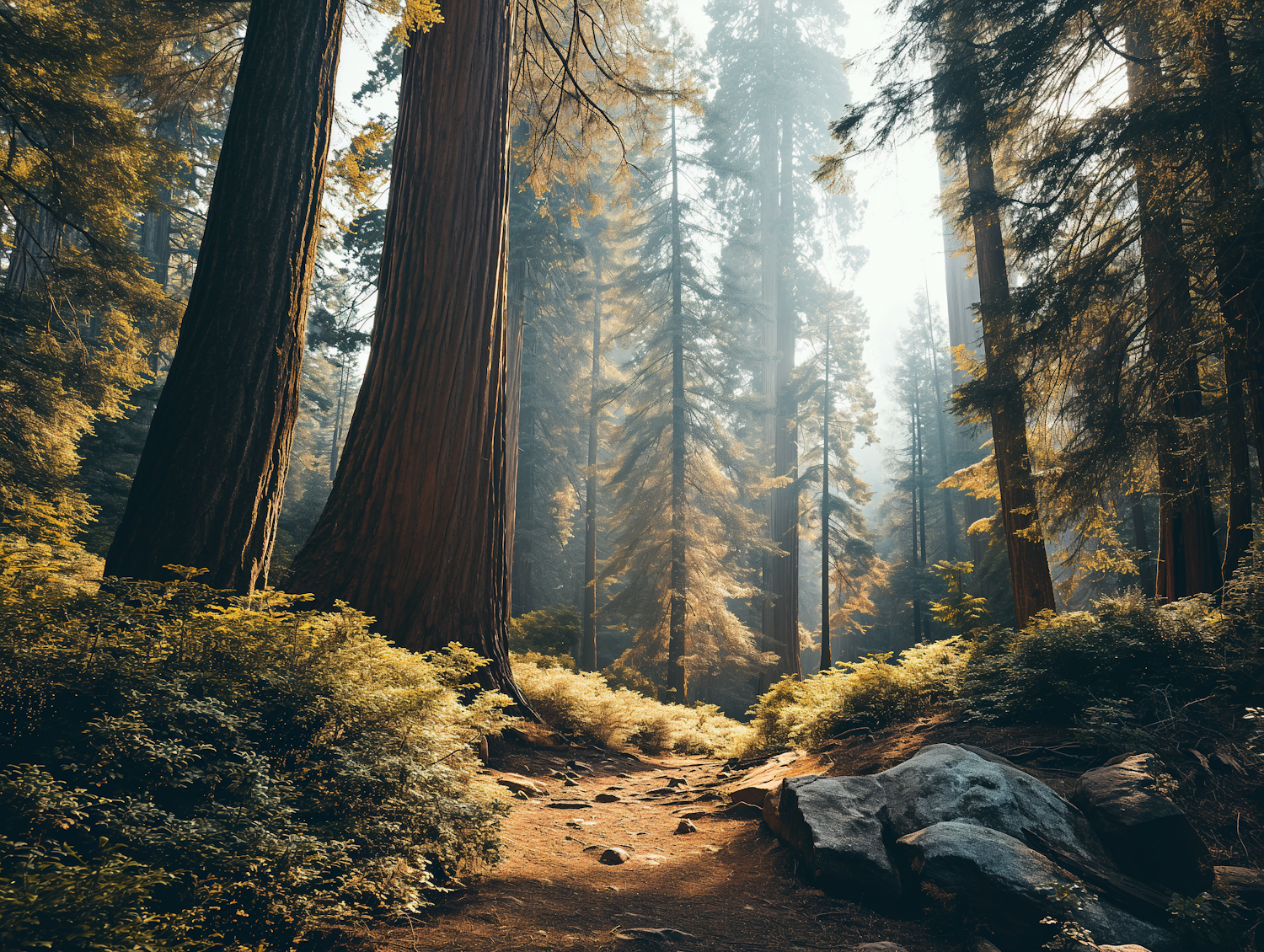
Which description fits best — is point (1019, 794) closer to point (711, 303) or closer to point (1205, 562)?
point (1205, 562)

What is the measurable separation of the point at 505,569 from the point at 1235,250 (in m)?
6.88

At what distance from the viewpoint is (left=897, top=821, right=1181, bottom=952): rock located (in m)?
2.52

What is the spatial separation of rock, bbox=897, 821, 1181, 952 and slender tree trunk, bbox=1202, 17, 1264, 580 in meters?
3.88

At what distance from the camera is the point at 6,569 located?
2404 millimetres

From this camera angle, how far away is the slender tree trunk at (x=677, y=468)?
1548cm

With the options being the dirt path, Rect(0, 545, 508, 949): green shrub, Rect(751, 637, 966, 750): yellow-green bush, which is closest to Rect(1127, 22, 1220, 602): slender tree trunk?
Rect(751, 637, 966, 750): yellow-green bush

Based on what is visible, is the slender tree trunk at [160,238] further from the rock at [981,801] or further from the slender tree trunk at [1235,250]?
the slender tree trunk at [1235,250]

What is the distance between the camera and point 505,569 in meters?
5.97

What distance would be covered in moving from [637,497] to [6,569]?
15387 mm

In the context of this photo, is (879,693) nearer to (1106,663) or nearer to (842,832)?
(1106,663)

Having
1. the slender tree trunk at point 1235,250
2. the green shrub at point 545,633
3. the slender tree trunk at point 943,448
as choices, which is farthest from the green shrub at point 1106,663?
the slender tree trunk at point 943,448

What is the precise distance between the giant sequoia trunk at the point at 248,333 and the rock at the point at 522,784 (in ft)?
7.75

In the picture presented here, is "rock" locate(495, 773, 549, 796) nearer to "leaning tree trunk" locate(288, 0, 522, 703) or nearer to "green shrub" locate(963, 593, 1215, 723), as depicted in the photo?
"leaning tree trunk" locate(288, 0, 522, 703)

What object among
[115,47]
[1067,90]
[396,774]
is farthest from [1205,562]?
[115,47]
